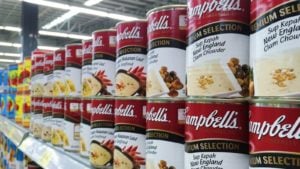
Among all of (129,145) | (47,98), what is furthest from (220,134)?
(47,98)

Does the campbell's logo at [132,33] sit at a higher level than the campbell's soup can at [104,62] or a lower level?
higher

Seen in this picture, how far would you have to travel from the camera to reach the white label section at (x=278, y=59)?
0.61m

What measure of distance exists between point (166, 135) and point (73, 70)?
0.81 meters

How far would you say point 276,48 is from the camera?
630mm

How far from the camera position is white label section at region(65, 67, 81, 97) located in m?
1.58

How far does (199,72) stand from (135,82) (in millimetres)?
331

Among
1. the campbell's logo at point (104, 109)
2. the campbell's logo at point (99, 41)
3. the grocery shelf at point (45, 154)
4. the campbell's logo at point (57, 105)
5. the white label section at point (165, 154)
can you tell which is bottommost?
the grocery shelf at point (45, 154)

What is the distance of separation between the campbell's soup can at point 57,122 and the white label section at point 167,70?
860 mm

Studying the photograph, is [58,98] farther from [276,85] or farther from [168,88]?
[276,85]

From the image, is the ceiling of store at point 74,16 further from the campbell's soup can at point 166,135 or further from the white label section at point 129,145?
the campbell's soup can at point 166,135

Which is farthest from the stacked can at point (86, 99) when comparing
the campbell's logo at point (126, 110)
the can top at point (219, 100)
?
the can top at point (219, 100)

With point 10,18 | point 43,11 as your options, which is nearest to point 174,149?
point 43,11

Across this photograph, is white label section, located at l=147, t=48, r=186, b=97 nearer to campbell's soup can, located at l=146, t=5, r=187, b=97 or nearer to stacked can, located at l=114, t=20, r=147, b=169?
campbell's soup can, located at l=146, t=5, r=187, b=97

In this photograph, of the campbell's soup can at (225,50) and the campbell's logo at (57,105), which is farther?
the campbell's logo at (57,105)
